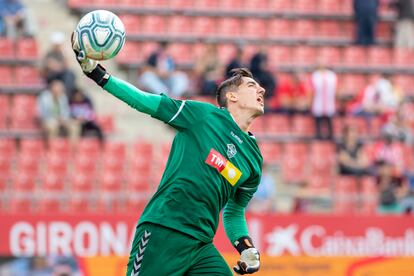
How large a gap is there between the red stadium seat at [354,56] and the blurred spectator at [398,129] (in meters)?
2.66

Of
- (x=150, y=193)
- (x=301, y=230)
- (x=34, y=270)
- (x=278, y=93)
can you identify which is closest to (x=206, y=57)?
(x=278, y=93)

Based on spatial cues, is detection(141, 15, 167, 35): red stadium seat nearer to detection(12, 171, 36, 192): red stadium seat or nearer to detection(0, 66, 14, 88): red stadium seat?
detection(0, 66, 14, 88): red stadium seat

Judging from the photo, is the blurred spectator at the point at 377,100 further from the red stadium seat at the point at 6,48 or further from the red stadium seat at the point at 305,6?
the red stadium seat at the point at 6,48

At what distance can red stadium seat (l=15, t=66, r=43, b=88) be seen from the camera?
59.6 ft

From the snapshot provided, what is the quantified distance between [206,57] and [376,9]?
4.63 metres

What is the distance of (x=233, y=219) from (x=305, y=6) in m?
14.6

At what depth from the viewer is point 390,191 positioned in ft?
52.9

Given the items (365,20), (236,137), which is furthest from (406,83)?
(236,137)

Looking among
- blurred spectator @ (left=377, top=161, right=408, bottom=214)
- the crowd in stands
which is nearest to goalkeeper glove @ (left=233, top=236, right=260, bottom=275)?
the crowd in stands

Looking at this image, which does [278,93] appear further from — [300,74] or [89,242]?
[89,242]

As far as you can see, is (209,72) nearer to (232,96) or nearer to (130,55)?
(130,55)

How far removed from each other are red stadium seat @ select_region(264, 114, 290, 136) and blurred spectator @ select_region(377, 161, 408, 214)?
6.90ft

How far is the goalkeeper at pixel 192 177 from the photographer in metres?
6.84

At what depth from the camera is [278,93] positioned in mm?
17906
